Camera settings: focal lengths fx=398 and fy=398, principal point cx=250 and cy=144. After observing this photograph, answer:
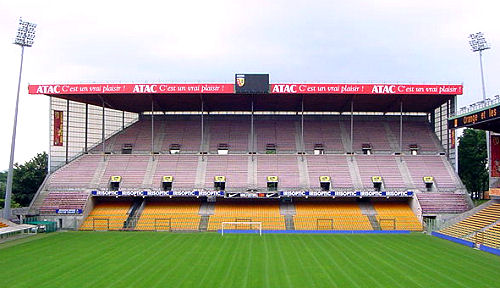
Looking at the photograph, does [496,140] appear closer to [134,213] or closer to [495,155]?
[495,155]

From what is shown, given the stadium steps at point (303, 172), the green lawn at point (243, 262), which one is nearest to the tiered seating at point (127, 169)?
the green lawn at point (243, 262)

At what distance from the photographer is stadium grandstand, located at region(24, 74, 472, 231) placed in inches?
1483

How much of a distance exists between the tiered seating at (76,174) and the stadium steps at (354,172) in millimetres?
27059

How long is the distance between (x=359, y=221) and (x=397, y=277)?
18.2 metres

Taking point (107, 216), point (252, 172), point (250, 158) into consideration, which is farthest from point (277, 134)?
point (107, 216)

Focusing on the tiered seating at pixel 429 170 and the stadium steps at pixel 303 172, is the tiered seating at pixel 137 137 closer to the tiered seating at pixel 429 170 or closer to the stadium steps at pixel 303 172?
the stadium steps at pixel 303 172

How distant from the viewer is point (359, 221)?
1448 inches

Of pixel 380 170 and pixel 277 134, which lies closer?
pixel 380 170

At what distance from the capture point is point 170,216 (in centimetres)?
3772

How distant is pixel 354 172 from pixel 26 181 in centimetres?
3564

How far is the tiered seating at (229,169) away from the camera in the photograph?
40656 millimetres

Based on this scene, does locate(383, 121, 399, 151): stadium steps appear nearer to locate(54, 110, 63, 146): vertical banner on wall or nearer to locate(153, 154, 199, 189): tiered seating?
locate(153, 154, 199, 189): tiered seating

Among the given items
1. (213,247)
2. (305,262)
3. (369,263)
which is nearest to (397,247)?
(369,263)

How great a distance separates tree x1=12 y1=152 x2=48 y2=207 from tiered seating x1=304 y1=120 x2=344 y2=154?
3049cm
